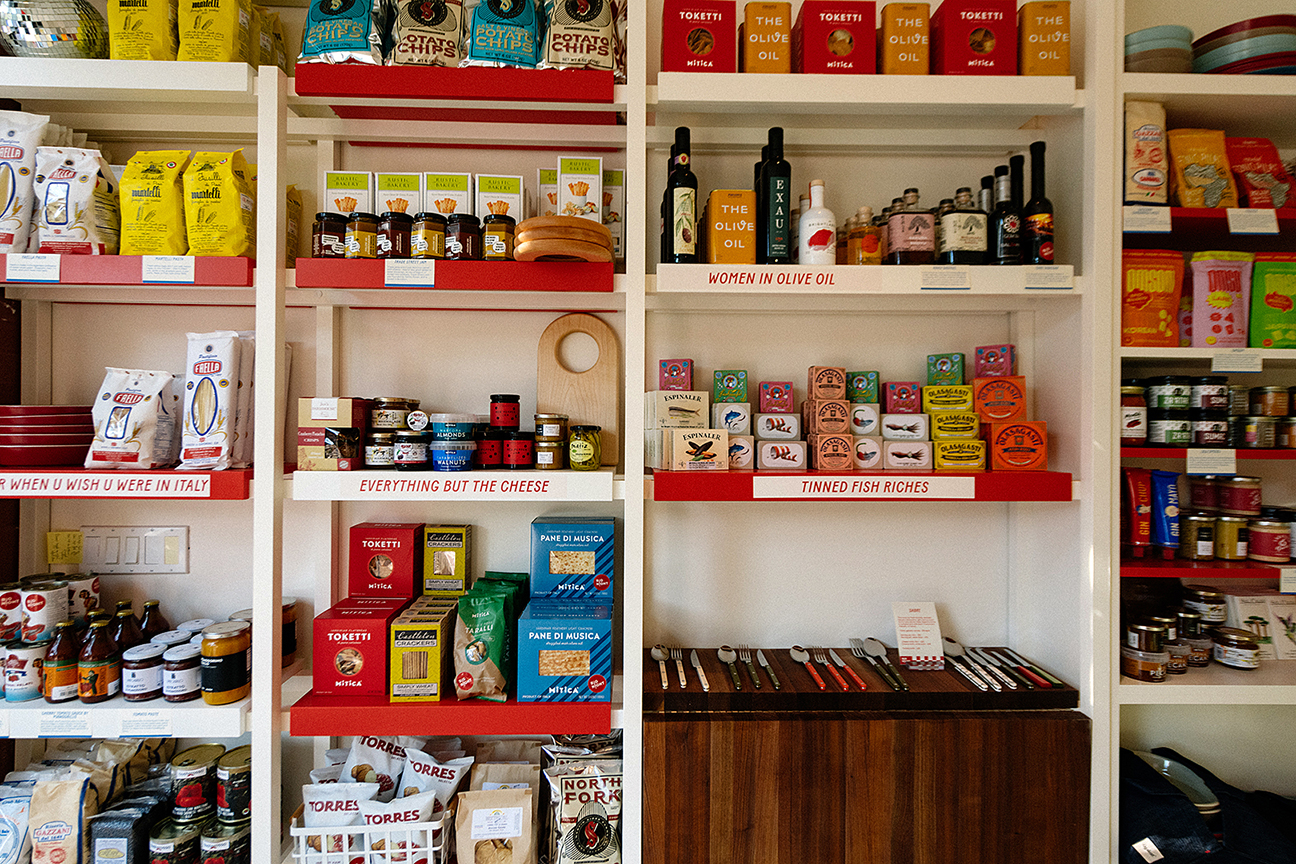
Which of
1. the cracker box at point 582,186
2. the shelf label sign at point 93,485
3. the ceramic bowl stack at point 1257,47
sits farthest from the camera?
the cracker box at point 582,186

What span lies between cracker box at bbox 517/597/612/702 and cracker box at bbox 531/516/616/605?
0.19m

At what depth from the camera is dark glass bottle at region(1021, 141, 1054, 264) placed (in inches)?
68.3

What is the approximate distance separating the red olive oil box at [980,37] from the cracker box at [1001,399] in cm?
87

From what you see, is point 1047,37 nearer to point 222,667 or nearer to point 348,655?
point 348,655

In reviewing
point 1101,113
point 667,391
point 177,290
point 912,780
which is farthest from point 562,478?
point 1101,113

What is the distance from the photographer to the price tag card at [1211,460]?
1.71 meters

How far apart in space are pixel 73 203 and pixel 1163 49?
3.06m

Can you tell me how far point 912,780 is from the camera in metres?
1.66

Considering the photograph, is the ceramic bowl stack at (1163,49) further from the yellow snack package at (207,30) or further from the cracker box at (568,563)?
the yellow snack package at (207,30)

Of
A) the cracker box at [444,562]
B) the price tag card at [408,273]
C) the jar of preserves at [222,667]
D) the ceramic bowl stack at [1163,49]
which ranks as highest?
the ceramic bowl stack at [1163,49]

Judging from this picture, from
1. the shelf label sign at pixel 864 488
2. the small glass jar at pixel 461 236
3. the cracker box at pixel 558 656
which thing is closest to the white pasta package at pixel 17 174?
the small glass jar at pixel 461 236

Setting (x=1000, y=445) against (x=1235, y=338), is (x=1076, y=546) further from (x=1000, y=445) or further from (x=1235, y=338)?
(x=1235, y=338)

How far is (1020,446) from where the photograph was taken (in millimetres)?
1793

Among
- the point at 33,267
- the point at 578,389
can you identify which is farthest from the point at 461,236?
the point at 33,267
